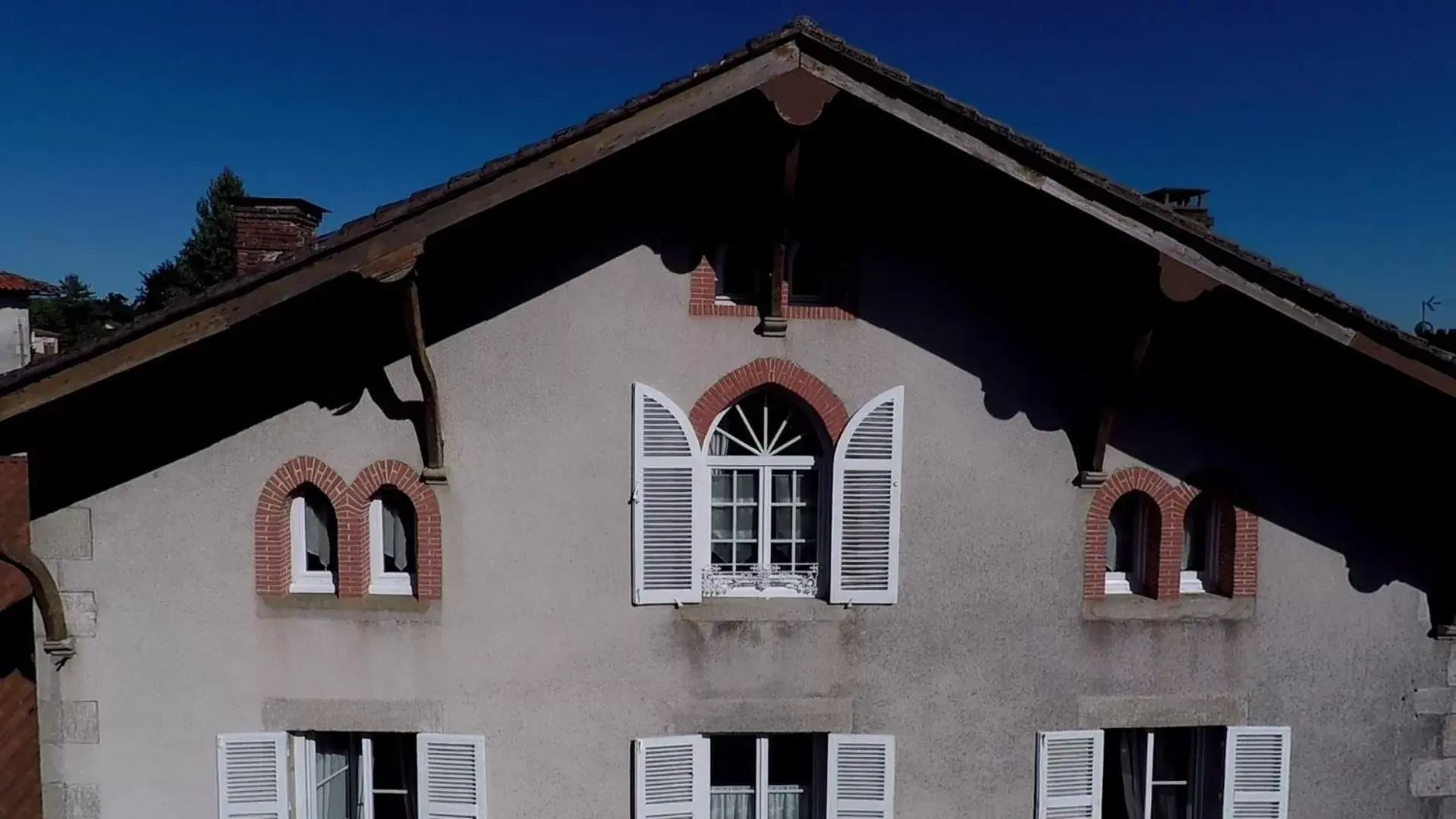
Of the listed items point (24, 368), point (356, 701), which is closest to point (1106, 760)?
point (356, 701)

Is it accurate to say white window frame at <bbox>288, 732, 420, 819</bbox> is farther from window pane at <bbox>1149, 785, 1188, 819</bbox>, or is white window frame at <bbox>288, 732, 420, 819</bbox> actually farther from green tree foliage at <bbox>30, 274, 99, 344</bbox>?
green tree foliage at <bbox>30, 274, 99, 344</bbox>

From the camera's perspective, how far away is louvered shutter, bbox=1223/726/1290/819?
5.39 metres

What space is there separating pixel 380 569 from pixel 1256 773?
6011 millimetres

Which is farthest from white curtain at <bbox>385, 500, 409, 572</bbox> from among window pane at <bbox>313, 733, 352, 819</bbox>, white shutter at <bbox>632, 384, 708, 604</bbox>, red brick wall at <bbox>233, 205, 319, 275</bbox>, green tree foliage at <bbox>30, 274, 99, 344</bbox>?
green tree foliage at <bbox>30, 274, 99, 344</bbox>

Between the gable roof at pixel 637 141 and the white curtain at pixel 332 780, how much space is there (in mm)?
2741

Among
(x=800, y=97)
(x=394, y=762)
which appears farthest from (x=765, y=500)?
(x=394, y=762)

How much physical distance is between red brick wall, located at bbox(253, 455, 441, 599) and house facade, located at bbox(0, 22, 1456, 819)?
3cm

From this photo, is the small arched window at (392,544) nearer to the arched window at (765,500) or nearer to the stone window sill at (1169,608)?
the arched window at (765,500)

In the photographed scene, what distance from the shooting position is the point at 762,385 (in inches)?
201

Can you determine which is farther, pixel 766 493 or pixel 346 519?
pixel 766 493

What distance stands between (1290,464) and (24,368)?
24.9 feet

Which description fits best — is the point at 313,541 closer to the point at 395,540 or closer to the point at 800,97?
the point at 395,540

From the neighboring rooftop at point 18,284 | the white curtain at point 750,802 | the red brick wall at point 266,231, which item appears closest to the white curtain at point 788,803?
the white curtain at point 750,802

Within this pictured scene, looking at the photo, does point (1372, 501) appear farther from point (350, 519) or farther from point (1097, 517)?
point (350, 519)
